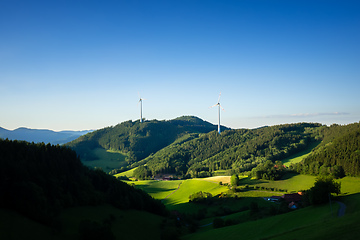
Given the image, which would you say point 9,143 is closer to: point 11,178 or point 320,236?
point 11,178

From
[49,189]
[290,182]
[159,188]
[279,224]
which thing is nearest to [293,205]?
[279,224]

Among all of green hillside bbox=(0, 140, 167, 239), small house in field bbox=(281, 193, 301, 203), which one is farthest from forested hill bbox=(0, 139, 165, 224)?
small house in field bbox=(281, 193, 301, 203)

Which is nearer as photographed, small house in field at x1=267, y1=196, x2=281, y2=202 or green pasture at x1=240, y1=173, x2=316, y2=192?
small house in field at x1=267, y1=196, x2=281, y2=202

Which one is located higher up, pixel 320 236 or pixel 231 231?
pixel 320 236

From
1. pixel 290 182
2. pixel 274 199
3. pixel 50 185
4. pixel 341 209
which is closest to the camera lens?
pixel 341 209

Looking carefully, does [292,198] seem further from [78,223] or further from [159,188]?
[159,188]

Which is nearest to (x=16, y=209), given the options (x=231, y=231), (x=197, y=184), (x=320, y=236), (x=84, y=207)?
(x=84, y=207)

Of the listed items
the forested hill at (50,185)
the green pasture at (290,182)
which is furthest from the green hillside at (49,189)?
the green pasture at (290,182)

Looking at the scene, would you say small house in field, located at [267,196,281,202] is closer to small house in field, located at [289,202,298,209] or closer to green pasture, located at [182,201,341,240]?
small house in field, located at [289,202,298,209]
